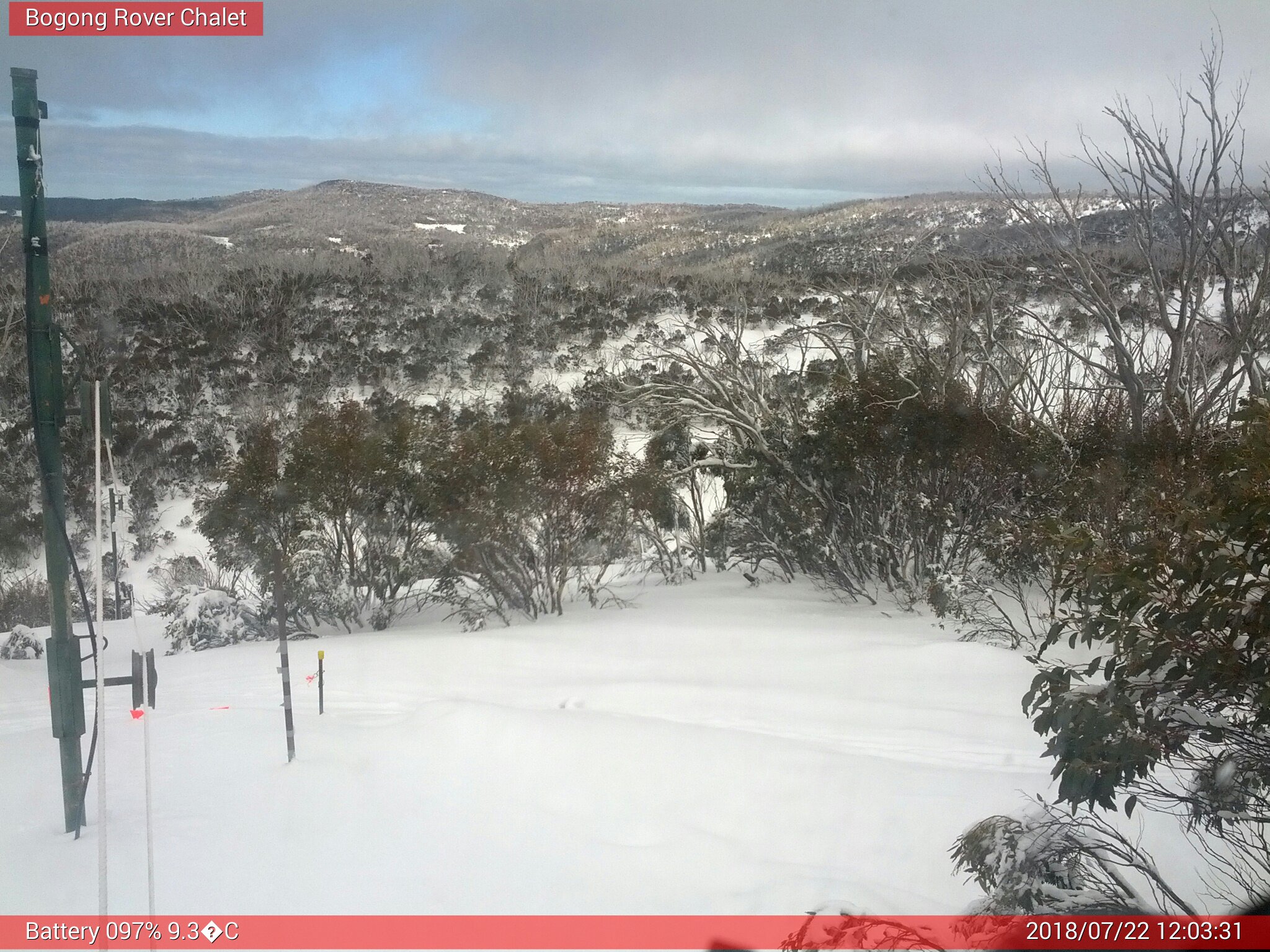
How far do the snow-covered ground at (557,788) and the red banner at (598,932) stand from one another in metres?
0.09

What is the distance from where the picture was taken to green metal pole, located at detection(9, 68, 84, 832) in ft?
11.2

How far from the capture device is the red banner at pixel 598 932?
2543 mm

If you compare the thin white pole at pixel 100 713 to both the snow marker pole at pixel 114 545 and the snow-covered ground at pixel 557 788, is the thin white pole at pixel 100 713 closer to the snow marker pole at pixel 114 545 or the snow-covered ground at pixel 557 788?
the snow marker pole at pixel 114 545

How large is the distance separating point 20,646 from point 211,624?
6.74 feet

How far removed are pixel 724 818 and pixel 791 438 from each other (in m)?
7.39

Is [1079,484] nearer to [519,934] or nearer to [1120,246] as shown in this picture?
[519,934]

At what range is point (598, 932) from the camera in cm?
314

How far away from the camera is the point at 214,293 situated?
87.4 ft

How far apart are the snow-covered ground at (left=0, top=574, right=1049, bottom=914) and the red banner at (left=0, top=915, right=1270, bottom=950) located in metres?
0.09

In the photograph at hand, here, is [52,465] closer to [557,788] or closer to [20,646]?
[557,788]

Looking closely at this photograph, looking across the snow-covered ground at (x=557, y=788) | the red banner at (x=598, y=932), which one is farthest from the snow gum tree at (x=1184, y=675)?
the snow-covered ground at (x=557, y=788)

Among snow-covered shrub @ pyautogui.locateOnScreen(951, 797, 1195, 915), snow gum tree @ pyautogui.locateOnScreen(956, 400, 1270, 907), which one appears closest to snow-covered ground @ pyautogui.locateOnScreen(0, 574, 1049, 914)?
snow-covered shrub @ pyautogui.locateOnScreen(951, 797, 1195, 915)

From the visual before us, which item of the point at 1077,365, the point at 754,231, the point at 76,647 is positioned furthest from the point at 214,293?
the point at 754,231

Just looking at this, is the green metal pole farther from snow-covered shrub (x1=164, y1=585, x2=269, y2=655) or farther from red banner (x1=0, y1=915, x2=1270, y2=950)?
snow-covered shrub (x1=164, y1=585, x2=269, y2=655)
